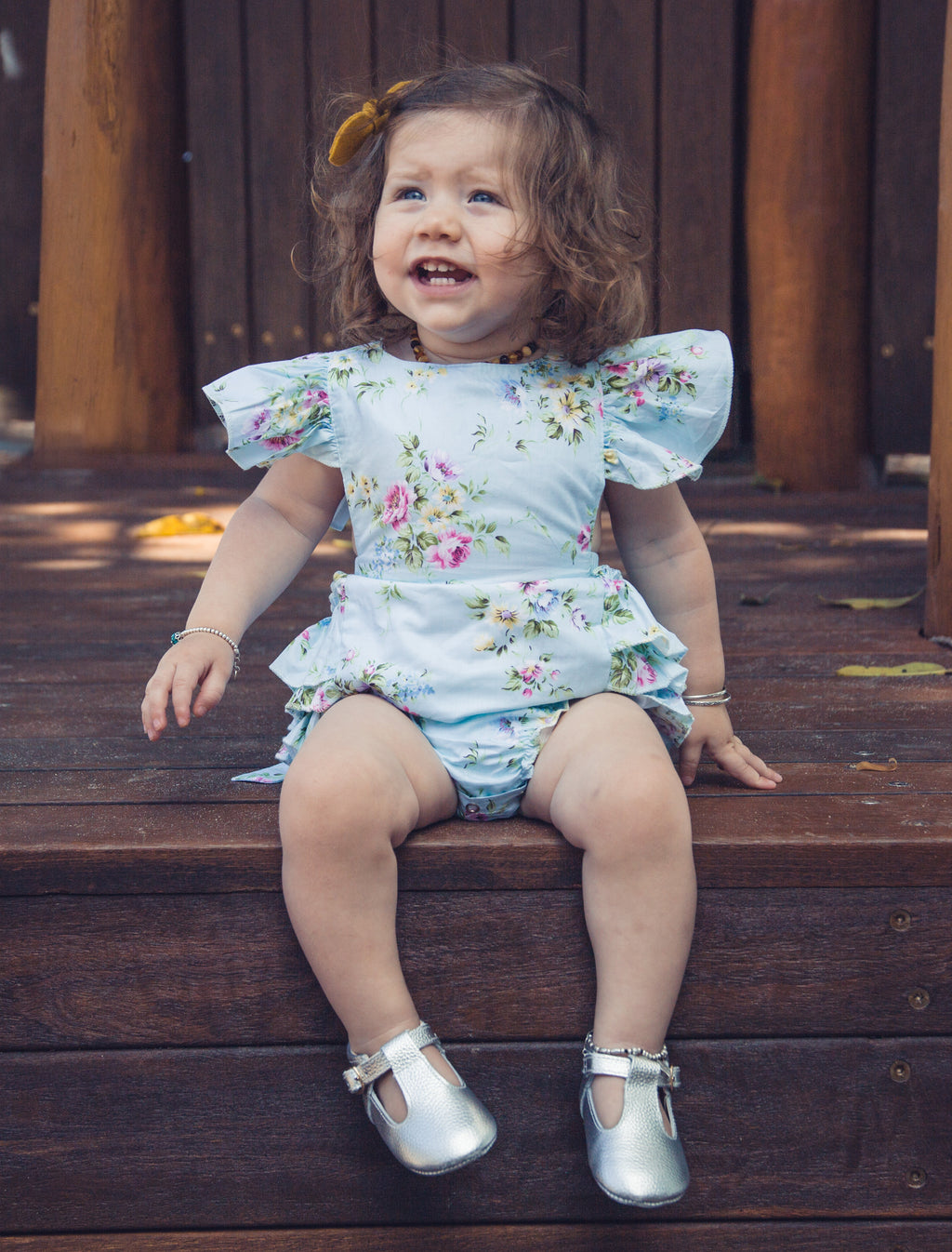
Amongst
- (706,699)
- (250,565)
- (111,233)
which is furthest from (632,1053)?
(111,233)

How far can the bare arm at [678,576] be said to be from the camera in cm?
164

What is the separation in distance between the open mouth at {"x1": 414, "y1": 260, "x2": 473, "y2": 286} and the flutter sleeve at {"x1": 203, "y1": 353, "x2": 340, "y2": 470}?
0.18 m

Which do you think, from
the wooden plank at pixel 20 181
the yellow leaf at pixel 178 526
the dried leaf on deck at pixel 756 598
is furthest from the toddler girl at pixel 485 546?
the wooden plank at pixel 20 181

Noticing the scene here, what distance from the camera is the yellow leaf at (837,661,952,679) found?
209cm

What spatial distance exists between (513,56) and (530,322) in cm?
288

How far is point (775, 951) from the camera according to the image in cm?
141

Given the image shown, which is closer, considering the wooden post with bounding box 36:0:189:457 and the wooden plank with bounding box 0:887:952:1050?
the wooden plank with bounding box 0:887:952:1050

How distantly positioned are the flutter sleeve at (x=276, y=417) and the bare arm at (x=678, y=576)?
36cm

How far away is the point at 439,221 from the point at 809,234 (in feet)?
8.42

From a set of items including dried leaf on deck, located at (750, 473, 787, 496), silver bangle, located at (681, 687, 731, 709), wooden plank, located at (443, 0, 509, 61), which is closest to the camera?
silver bangle, located at (681, 687, 731, 709)

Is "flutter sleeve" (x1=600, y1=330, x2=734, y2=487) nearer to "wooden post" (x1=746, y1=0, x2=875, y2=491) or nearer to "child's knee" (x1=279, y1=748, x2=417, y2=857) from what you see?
"child's knee" (x1=279, y1=748, x2=417, y2=857)

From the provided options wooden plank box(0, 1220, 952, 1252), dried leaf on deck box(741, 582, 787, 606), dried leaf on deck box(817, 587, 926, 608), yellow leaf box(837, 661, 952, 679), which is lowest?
wooden plank box(0, 1220, 952, 1252)

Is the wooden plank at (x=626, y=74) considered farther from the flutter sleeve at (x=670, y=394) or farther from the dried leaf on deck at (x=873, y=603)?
the flutter sleeve at (x=670, y=394)

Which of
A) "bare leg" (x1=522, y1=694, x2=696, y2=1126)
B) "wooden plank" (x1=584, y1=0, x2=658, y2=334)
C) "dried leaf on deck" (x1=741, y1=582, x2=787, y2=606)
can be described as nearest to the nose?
"bare leg" (x1=522, y1=694, x2=696, y2=1126)
